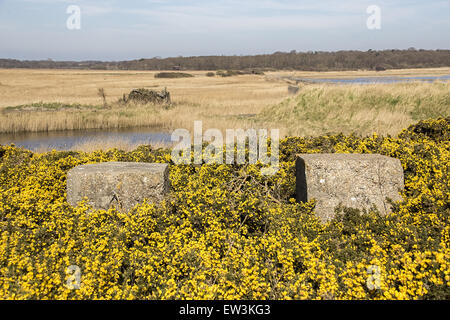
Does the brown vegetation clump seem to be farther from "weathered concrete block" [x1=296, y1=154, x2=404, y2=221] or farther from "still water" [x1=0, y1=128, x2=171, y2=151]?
"weathered concrete block" [x1=296, y1=154, x2=404, y2=221]

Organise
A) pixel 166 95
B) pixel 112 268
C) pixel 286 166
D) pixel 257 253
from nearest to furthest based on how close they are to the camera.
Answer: pixel 112 268
pixel 257 253
pixel 286 166
pixel 166 95

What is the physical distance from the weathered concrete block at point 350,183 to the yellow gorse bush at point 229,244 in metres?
0.25

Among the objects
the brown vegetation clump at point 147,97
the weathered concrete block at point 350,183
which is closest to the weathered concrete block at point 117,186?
the weathered concrete block at point 350,183

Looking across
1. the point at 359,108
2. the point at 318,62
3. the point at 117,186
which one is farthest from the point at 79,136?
the point at 318,62

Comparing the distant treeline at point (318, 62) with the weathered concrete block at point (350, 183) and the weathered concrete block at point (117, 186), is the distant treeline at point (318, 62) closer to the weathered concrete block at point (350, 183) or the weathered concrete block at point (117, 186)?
the weathered concrete block at point (350, 183)

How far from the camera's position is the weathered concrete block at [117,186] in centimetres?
677

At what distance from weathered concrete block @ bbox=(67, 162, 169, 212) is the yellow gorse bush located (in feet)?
1.06

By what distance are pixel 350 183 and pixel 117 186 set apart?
4.63m

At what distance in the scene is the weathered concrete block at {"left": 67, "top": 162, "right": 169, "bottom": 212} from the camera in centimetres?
677

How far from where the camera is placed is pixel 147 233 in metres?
5.86

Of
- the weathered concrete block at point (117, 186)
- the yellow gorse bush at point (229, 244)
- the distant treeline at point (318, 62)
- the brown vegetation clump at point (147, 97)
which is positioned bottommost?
the yellow gorse bush at point (229, 244)

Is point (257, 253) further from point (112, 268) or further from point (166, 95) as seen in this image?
point (166, 95)
